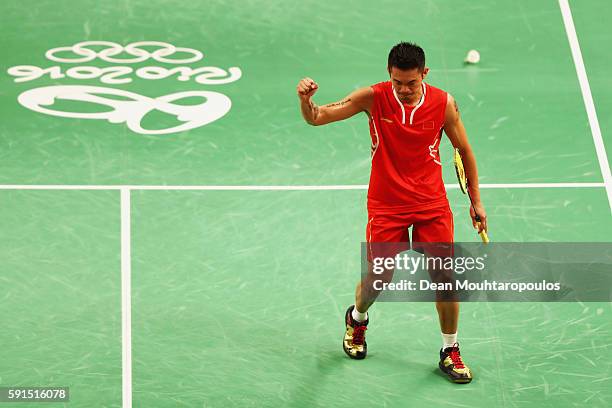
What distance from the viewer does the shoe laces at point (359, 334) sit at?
7.34 m

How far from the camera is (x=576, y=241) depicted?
853cm

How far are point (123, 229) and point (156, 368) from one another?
168 cm

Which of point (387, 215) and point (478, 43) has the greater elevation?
point (478, 43)

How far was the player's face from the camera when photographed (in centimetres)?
646

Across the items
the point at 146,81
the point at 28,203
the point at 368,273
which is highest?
the point at 146,81

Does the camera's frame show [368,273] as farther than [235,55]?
No

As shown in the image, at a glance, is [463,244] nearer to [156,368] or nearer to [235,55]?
[156,368]

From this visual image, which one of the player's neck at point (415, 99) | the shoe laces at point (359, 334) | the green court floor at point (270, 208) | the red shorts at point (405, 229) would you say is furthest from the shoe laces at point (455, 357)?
the player's neck at point (415, 99)

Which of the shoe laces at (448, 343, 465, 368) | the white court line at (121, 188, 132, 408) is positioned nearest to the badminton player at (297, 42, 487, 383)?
the shoe laces at (448, 343, 465, 368)

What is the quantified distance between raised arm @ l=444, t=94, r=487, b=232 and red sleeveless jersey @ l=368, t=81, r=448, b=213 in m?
0.05

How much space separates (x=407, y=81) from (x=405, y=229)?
99 cm

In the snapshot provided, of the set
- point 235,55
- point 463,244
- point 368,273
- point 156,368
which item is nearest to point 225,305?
point 156,368

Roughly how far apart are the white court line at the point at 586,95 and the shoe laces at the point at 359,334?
9.13 feet

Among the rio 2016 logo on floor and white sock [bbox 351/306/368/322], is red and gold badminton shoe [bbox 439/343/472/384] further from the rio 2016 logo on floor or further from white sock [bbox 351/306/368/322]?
the rio 2016 logo on floor
